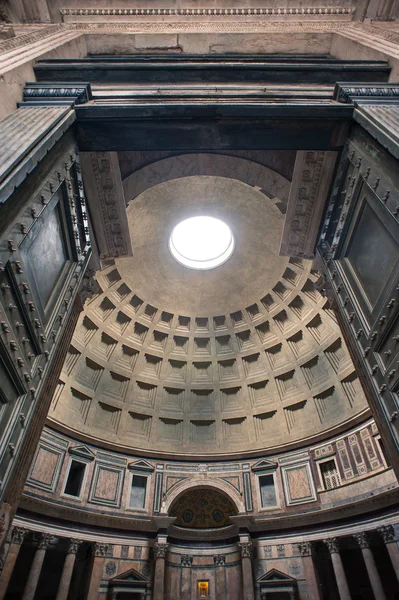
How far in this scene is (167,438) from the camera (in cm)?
1722

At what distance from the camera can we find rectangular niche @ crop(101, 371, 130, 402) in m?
16.8

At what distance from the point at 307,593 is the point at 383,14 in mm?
17457

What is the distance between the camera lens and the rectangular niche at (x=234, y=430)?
17.2 metres

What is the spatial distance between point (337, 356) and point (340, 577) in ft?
26.1

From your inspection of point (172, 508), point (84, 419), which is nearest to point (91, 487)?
point (84, 419)

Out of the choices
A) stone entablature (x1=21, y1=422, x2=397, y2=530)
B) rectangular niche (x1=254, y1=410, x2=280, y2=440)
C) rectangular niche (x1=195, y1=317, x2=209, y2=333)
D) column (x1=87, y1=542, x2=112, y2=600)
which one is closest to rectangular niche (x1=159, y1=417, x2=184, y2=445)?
stone entablature (x1=21, y1=422, x2=397, y2=530)

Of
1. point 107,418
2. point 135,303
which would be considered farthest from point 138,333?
point 107,418

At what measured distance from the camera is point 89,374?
650 inches

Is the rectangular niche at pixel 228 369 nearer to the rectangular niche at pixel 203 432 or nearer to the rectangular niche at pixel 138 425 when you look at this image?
the rectangular niche at pixel 203 432

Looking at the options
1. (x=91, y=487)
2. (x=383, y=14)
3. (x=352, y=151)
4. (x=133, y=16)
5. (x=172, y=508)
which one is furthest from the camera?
(x=172, y=508)

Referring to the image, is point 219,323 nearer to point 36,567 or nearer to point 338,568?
point 338,568

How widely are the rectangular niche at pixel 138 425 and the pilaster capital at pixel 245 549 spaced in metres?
6.02

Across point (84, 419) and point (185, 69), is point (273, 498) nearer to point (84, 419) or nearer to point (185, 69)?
point (84, 419)

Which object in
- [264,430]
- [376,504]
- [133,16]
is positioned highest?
[133,16]
